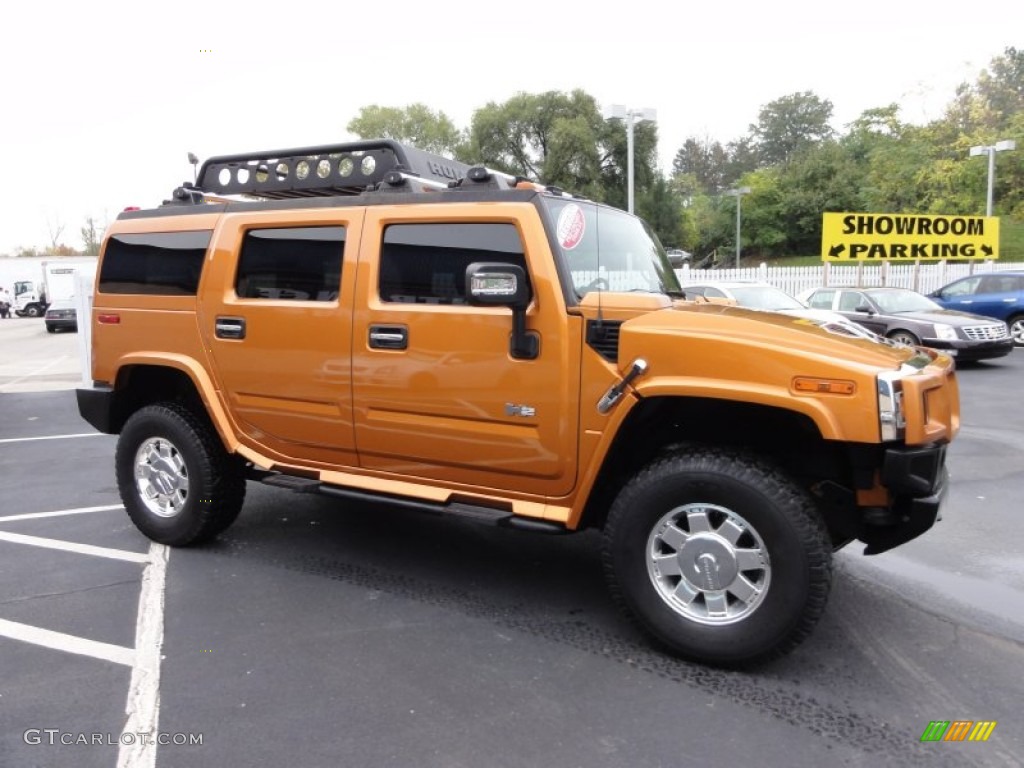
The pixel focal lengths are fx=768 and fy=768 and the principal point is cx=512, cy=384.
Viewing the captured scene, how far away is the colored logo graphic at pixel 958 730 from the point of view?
2.74m

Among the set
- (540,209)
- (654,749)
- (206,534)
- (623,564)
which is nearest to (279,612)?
(206,534)

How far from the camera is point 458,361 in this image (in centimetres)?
362

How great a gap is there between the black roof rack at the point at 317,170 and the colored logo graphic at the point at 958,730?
329 cm

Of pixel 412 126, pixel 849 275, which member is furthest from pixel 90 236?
pixel 849 275

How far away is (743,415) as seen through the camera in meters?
3.32

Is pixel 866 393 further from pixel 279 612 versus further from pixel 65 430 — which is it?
pixel 65 430

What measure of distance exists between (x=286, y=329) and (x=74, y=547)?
7.26 ft

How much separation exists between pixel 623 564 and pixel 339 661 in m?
1.30

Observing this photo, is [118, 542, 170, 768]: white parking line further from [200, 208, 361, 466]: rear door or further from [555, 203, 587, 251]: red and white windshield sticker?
[555, 203, 587, 251]: red and white windshield sticker

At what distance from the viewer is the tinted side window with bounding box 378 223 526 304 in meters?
3.58

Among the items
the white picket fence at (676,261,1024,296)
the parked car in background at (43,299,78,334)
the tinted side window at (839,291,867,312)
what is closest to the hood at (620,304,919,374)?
the tinted side window at (839,291,867,312)

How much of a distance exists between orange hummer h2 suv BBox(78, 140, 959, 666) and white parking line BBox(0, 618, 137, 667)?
1078mm

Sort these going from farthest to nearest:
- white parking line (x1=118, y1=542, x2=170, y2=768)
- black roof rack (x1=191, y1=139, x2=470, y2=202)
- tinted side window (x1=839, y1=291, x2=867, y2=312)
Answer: tinted side window (x1=839, y1=291, x2=867, y2=312), black roof rack (x1=191, y1=139, x2=470, y2=202), white parking line (x1=118, y1=542, x2=170, y2=768)

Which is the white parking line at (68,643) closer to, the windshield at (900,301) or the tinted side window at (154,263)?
the tinted side window at (154,263)
